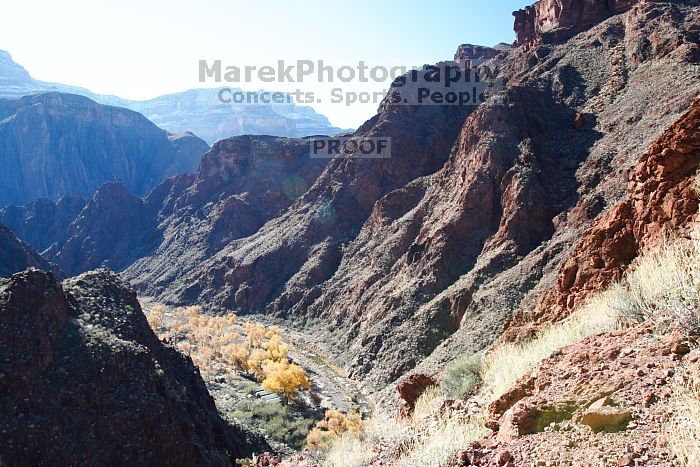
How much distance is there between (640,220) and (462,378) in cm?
525

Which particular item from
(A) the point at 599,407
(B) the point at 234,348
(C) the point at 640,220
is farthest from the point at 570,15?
(A) the point at 599,407

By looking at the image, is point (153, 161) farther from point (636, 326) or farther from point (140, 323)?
point (636, 326)

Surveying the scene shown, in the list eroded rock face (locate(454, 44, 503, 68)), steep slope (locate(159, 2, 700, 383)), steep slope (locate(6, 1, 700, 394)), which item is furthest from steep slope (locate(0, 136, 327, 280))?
eroded rock face (locate(454, 44, 503, 68))

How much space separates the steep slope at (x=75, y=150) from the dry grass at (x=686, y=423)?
16377 centimetres

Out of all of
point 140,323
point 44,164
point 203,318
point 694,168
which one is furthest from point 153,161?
point 694,168

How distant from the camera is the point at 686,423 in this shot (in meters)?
3.65

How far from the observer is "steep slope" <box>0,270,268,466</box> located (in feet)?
41.0

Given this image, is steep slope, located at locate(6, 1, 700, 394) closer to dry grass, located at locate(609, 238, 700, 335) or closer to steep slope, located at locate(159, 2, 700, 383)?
steep slope, located at locate(159, 2, 700, 383)

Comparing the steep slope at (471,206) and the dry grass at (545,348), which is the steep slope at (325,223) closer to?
the steep slope at (471,206)

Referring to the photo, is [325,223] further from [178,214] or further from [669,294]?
[669,294]

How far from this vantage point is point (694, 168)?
10242 millimetres

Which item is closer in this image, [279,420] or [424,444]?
[424,444]

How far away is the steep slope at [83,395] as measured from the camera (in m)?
12.5

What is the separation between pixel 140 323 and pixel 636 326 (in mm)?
17995
